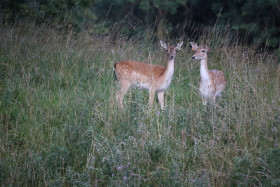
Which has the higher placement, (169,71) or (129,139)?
(169,71)

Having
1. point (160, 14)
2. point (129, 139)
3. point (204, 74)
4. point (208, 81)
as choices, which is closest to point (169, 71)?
point (204, 74)

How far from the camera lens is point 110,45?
9914 mm

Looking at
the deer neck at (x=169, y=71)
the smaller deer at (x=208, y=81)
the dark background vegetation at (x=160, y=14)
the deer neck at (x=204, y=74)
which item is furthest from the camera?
the dark background vegetation at (x=160, y=14)

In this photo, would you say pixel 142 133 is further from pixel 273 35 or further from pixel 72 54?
pixel 273 35

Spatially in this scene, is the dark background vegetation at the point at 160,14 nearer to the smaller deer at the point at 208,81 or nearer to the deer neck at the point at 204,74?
the smaller deer at the point at 208,81

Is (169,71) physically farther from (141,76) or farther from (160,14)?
(160,14)

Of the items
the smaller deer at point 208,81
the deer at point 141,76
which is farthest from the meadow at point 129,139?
the deer at point 141,76

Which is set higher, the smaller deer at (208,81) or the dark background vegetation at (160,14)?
the dark background vegetation at (160,14)

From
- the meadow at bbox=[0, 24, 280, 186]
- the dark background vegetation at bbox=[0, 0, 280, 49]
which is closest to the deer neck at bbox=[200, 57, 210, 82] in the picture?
the meadow at bbox=[0, 24, 280, 186]

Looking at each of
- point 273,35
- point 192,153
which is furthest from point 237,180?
point 273,35

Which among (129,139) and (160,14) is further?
(160,14)

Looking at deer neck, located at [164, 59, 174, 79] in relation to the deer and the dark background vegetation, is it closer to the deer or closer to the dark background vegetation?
the deer

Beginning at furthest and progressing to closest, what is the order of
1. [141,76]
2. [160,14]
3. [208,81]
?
[160,14] < [141,76] < [208,81]

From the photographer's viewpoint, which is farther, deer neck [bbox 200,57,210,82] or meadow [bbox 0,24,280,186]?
deer neck [bbox 200,57,210,82]
